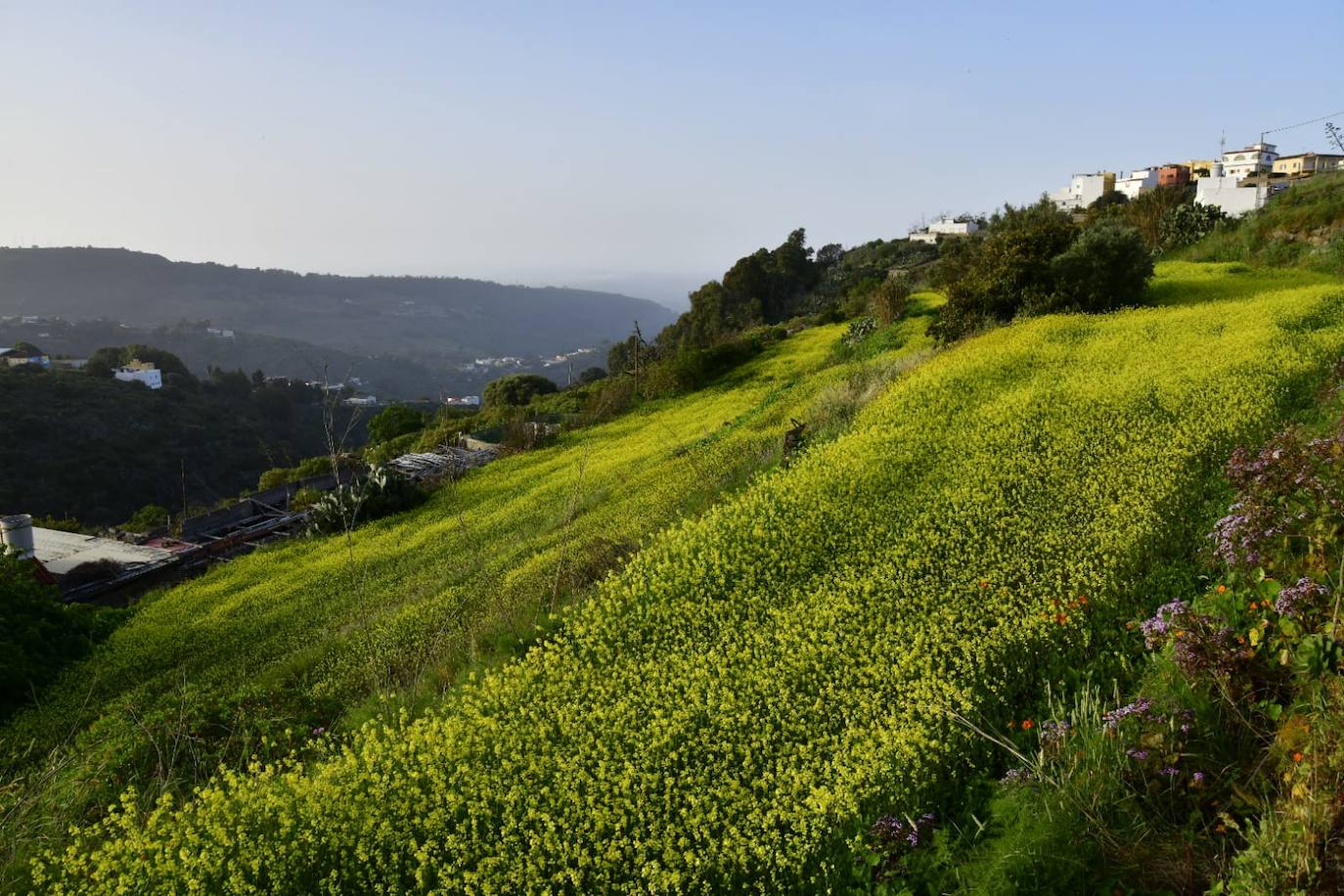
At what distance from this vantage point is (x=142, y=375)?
66.2 metres

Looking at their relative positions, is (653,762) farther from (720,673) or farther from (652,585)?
(652,585)

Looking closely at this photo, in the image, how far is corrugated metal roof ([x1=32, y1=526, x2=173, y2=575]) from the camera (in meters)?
15.5

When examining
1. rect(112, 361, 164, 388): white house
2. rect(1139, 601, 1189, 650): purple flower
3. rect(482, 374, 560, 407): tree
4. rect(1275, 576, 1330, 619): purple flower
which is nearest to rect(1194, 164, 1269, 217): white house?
rect(482, 374, 560, 407): tree

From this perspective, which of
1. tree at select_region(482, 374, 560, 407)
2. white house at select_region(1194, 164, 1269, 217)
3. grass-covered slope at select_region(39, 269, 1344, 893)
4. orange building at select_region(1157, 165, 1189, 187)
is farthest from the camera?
orange building at select_region(1157, 165, 1189, 187)

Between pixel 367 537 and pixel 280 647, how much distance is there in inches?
224

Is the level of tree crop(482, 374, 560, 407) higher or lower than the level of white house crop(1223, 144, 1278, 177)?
lower

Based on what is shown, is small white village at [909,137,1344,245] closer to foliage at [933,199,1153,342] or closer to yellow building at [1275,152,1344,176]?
yellow building at [1275,152,1344,176]

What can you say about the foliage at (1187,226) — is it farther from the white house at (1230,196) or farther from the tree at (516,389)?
the tree at (516,389)

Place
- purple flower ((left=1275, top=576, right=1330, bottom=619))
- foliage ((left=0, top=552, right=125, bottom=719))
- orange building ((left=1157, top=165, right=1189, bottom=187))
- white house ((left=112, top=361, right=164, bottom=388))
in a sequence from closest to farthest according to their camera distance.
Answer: purple flower ((left=1275, top=576, right=1330, bottom=619)) < foliage ((left=0, top=552, right=125, bottom=719)) < white house ((left=112, top=361, right=164, bottom=388)) < orange building ((left=1157, top=165, right=1189, bottom=187))

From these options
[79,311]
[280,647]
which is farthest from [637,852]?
[79,311]

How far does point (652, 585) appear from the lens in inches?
264

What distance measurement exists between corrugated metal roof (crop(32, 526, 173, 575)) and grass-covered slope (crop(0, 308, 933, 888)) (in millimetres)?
2571

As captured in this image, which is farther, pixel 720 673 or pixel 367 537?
pixel 367 537

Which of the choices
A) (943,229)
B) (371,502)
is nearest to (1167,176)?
(943,229)
